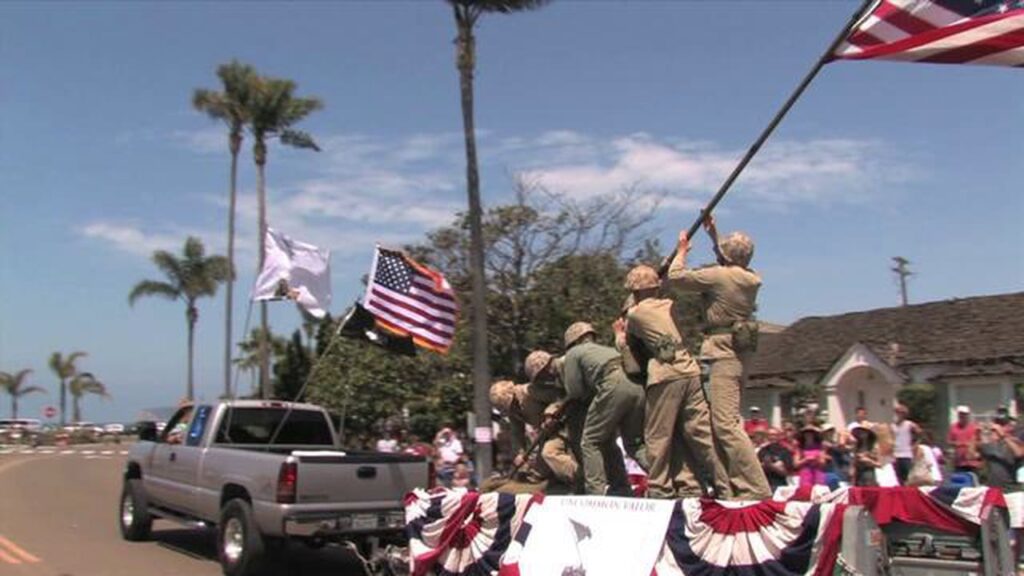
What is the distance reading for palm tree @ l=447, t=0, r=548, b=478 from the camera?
1781 cm

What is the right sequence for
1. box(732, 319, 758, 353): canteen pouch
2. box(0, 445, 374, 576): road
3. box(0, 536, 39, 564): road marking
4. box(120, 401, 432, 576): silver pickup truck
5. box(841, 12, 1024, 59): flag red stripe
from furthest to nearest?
box(0, 536, 39, 564): road marking < box(0, 445, 374, 576): road < box(120, 401, 432, 576): silver pickup truck < box(732, 319, 758, 353): canteen pouch < box(841, 12, 1024, 59): flag red stripe

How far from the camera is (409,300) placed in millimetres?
13188

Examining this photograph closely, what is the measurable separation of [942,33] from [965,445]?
7305 mm

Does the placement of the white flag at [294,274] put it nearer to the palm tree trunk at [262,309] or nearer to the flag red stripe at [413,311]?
the flag red stripe at [413,311]

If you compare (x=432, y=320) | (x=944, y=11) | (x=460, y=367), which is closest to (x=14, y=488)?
(x=460, y=367)

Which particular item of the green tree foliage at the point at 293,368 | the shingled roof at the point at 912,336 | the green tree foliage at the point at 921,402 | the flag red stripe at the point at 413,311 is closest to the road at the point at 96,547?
the flag red stripe at the point at 413,311

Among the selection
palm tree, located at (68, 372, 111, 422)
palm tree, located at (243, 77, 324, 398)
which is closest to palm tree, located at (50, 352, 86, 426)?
palm tree, located at (68, 372, 111, 422)

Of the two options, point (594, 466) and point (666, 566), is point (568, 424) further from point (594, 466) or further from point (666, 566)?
point (666, 566)

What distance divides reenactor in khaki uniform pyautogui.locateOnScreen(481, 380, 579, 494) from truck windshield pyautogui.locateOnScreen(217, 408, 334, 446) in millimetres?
4618

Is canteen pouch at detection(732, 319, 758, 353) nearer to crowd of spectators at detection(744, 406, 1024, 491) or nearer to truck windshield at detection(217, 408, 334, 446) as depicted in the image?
crowd of spectators at detection(744, 406, 1024, 491)

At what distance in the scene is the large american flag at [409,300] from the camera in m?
12.9

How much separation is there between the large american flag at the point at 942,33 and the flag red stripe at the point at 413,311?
789 centimetres

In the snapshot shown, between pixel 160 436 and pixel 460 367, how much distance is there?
12.7 m

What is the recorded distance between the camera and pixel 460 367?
82.4 ft
